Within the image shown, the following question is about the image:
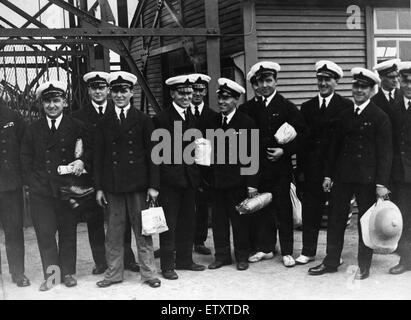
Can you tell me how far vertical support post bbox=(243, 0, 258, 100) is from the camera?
754cm

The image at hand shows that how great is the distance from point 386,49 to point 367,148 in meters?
3.99

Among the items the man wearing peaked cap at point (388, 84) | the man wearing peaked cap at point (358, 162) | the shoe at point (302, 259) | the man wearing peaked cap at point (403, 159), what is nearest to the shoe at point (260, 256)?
the shoe at point (302, 259)

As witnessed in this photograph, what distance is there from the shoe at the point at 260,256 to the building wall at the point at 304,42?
114 inches

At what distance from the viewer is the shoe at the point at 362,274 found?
503cm

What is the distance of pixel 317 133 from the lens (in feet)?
18.0

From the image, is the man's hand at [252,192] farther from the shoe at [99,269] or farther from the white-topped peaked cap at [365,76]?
the shoe at [99,269]

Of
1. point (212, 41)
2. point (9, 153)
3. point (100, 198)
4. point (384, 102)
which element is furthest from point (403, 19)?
point (9, 153)

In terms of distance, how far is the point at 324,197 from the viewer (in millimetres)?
5660

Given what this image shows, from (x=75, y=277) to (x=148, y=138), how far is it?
60.6 inches

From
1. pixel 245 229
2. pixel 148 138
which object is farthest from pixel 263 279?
pixel 148 138

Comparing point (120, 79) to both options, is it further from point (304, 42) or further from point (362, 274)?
point (304, 42)

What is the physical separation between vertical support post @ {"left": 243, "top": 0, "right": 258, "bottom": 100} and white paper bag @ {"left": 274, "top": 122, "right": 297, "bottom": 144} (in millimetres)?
2398
